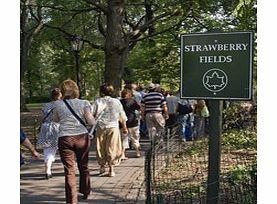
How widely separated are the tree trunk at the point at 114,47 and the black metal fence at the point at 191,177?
4159 millimetres

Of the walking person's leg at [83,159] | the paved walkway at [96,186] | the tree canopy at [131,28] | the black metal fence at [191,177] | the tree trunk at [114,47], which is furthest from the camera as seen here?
the tree canopy at [131,28]

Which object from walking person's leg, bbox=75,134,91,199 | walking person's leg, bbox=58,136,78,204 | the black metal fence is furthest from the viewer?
walking person's leg, bbox=75,134,91,199

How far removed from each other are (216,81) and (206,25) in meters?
15.0

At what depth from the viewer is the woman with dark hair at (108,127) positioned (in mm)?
8922

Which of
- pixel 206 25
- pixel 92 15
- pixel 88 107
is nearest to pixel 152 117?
pixel 88 107

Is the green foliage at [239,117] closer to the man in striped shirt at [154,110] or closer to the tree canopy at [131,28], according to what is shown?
Answer: the tree canopy at [131,28]

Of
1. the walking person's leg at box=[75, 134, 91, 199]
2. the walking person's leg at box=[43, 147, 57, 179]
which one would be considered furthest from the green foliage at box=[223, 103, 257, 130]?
the walking person's leg at box=[75, 134, 91, 199]

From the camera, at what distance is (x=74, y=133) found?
22.5 ft

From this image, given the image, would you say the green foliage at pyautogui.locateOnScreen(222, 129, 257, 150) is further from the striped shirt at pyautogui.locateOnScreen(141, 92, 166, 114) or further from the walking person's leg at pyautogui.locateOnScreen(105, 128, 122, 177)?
the walking person's leg at pyautogui.locateOnScreen(105, 128, 122, 177)

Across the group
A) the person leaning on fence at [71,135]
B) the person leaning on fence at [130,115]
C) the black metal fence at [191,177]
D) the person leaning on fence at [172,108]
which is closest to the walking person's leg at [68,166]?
the person leaning on fence at [71,135]

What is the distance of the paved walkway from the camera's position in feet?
23.7

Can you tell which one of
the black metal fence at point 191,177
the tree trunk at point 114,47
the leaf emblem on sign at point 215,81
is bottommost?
the black metal fence at point 191,177

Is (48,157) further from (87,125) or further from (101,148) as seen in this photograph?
(87,125)
